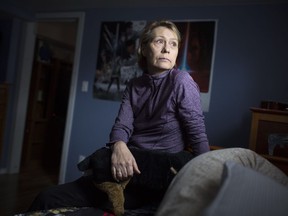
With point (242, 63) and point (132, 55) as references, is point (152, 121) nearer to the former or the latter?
point (242, 63)

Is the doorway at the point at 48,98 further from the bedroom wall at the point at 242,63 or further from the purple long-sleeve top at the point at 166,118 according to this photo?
the purple long-sleeve top at the point at 166,118

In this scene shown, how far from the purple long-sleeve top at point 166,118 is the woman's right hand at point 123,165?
10cm

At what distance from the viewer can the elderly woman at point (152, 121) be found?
1.02 metres

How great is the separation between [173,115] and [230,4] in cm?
188

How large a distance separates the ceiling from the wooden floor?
196 cm

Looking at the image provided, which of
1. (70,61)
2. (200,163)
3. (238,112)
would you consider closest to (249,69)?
(238,112)

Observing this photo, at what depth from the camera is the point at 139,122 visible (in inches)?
43.8

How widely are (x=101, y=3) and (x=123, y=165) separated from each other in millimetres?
2408

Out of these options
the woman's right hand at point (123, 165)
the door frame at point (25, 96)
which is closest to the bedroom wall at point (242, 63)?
the door frame at point (25, 96)

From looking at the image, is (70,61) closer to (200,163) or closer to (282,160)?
(282,160)

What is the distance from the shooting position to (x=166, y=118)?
1045mm

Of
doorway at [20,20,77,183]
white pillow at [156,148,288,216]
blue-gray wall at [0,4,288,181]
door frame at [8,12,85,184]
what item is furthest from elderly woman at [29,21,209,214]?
doorway at [20,20,77,183]

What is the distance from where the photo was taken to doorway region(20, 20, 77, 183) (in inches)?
163

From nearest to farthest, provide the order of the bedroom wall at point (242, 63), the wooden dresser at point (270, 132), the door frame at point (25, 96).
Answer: the wooden dresser at point (270, 132) < the bedroom wall at point (242, 63) < the door frame at point (25, 96)
